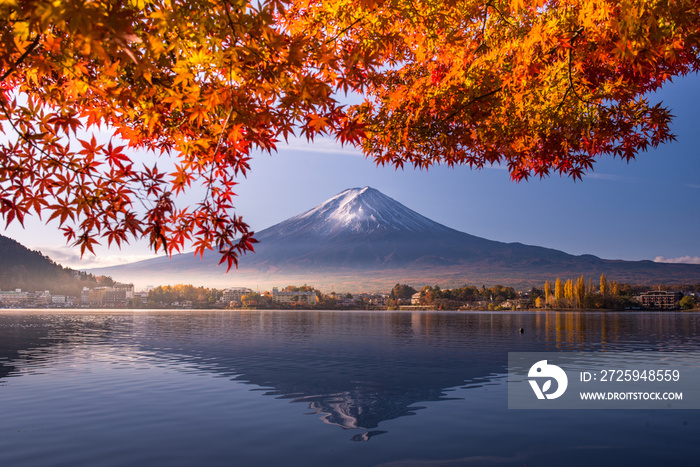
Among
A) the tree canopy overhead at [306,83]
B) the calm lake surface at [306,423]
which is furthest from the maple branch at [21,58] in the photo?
the calm lake surface at [306,423]

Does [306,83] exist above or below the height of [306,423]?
above

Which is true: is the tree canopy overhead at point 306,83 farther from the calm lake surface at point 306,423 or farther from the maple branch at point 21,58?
the calm lake surface at point 306,423

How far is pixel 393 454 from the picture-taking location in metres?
8.83

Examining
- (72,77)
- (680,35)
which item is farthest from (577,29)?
(72,77)

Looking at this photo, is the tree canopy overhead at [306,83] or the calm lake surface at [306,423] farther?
the calm lake surface at [306,423]

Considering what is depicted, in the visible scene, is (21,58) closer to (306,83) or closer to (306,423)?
(306,83)

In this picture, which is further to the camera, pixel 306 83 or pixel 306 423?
pixel 306 423

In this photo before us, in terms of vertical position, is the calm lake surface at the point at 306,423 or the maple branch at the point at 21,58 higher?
the maple branch at the point at 21,58

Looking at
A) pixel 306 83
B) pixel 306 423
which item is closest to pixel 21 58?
pixel 306 83

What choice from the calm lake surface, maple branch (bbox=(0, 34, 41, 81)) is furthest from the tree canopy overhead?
the calm lake surface

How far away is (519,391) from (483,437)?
5947mm

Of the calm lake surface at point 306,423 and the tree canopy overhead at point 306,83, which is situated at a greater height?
the tree canopy overhead at point 306,83

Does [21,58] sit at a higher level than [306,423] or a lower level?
higher

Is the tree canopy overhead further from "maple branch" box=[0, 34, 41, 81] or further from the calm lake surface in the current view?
the calm lake surface
